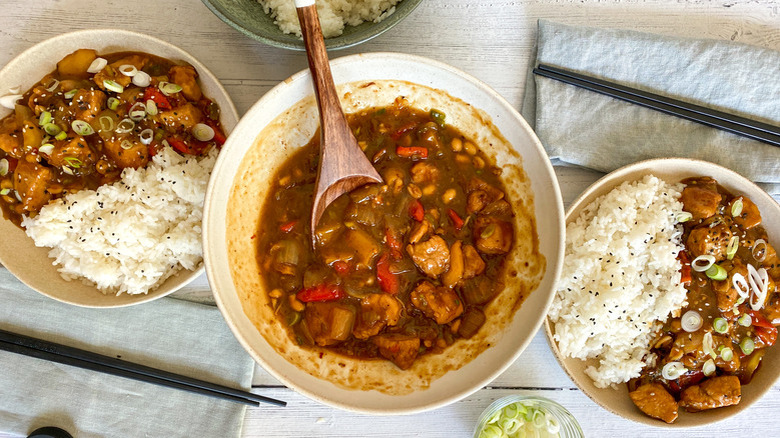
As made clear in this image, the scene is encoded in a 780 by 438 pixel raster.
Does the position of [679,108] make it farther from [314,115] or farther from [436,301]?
[314,115]

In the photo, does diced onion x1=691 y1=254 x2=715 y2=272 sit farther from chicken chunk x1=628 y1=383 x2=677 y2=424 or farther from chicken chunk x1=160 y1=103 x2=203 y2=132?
chicken chunk x1=160 y1=103 x2=203 y2=132

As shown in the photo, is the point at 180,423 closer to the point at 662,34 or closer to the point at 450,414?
the point at 450,414

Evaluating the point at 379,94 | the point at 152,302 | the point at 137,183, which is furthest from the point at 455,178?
the point at 152,302

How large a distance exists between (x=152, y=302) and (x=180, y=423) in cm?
64

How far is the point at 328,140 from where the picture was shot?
7.25 ft

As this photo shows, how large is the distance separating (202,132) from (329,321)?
110 cm

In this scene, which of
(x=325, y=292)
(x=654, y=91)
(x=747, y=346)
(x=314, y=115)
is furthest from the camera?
(x=654, y=91)

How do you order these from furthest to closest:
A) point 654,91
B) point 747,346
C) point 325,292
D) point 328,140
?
1. point 654,91
2. point 747,346
3. point 325,292
4. point 328,140

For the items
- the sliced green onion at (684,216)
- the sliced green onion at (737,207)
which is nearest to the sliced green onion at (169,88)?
the sliced green onion at (684,216)

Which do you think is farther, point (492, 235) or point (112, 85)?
point (112, 85)

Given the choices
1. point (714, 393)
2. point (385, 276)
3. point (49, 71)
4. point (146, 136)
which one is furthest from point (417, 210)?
point (49, 71)

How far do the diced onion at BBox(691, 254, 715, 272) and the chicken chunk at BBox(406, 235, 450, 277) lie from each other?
1257mm

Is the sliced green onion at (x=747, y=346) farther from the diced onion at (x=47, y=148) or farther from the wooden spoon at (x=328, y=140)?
the diced onion at (x=47, y=148)

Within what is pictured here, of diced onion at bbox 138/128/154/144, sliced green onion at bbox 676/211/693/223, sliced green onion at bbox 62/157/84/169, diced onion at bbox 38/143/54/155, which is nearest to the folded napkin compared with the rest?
sliced green onion at bbox 676/211/693/223
